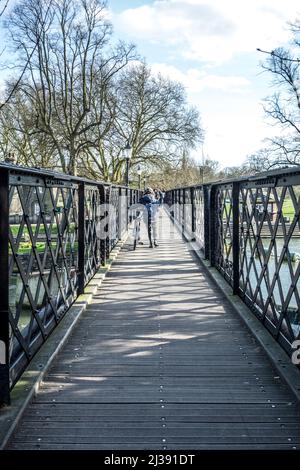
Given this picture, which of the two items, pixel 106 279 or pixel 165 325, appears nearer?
pixel 165 325

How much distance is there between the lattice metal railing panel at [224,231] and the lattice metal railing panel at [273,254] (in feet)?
2.59

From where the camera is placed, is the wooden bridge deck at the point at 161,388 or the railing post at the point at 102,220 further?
the railing post at the point at 102,220

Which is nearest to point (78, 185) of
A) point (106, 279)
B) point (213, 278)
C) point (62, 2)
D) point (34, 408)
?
point (106, 279)

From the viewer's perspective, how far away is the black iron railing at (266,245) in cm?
397

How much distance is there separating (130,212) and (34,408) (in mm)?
17544

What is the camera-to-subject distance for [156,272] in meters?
8.62

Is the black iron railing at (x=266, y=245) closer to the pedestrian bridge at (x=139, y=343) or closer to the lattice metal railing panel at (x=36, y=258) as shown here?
the pedestrian bridge at (x=139, y=343)

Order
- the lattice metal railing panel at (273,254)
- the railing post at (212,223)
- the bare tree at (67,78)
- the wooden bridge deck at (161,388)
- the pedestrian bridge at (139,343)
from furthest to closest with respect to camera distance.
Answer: the bare tree at (67,78) < the railing post at (212,223) < the lattice metal railing panel at (273,254) < the pedestrian bridge at (139,343) < the wooden bridge deck at (161,388)

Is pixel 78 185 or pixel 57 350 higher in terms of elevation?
pixel 78 185

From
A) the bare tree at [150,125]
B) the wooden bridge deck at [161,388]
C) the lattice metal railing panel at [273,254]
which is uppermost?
the bare tree at [150,125]

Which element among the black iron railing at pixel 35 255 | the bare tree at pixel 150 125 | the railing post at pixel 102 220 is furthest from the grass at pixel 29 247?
the bare tree at pixel 150 125

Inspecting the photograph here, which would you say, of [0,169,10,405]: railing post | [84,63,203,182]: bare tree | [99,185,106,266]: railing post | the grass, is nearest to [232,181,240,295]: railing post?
the grass

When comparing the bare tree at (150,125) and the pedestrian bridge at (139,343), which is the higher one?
the bare tree at (150,125)
